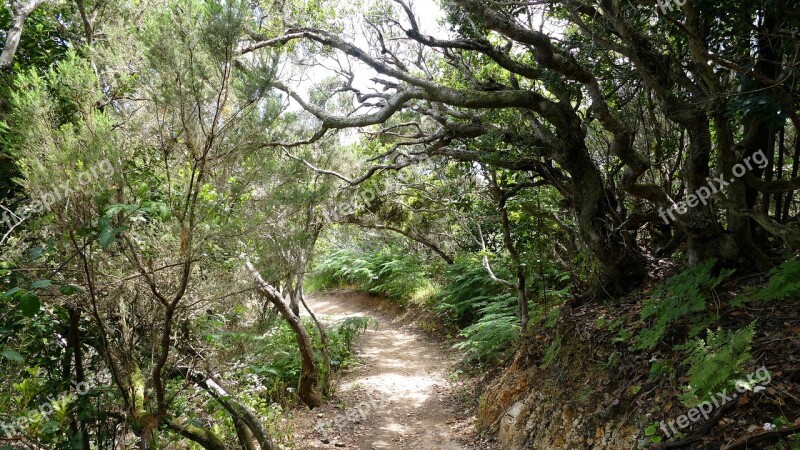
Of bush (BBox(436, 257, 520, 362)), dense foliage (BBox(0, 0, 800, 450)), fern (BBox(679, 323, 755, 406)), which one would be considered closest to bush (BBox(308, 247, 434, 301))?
bush (BBox(436, 257, 520, 362))

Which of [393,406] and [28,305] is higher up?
[28,305]

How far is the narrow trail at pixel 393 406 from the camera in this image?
6.54 meters

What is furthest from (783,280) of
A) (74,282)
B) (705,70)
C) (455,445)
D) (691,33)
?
(74,282)

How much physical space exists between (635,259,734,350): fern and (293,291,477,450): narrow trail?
10.1 feet

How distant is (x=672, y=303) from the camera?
4195 millimetres

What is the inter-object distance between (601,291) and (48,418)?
596cm

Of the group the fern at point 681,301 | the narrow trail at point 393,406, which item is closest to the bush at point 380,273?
the narrow trail at point 393,406

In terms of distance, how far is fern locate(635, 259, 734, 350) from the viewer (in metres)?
3.95

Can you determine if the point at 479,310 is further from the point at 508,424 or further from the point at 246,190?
the point at 246,190

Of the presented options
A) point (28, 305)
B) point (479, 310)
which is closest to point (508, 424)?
point (479, 310)

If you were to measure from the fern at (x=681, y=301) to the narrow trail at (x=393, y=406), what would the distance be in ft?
10.1

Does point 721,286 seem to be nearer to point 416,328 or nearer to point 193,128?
point 193,128

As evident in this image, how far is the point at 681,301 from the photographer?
4.19 meters

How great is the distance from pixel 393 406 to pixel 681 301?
5369mm
